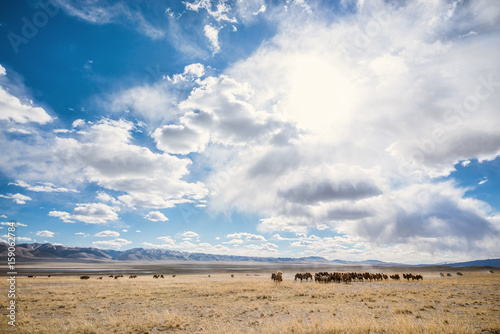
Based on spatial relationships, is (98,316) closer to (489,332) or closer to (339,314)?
(339,314)

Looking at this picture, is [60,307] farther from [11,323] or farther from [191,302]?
[191,302]

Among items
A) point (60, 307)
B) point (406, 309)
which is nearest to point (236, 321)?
point (406, 309)

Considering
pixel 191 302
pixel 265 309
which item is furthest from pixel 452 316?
pixel 191 302

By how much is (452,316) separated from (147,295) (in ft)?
74.7

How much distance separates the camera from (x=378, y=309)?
1570 cm

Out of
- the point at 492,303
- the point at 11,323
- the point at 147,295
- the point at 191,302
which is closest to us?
the point at 11,323

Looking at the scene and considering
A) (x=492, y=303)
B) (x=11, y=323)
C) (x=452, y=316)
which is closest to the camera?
(x=11, y=323)

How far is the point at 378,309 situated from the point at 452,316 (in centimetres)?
365

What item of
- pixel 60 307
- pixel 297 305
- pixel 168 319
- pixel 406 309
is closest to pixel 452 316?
pixel 406 309

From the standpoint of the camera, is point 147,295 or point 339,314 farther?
point 147,295

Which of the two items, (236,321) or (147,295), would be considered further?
(147,295)

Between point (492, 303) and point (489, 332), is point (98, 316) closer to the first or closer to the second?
point (489, 332)

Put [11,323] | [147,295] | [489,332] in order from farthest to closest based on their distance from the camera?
1. [147,295]
2. [11,323]
3. [489,332]

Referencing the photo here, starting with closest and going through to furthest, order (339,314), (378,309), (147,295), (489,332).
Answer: (489,332)
(339,314)
(378,309)
(147,295)
